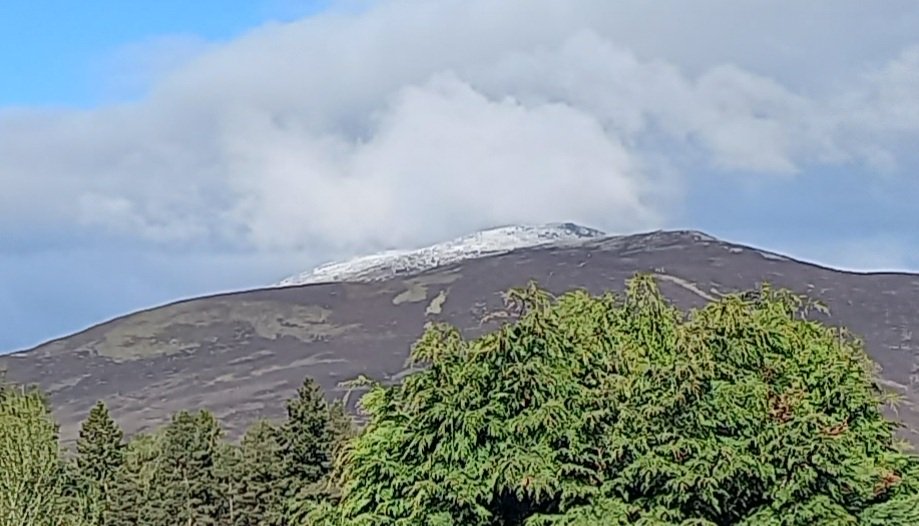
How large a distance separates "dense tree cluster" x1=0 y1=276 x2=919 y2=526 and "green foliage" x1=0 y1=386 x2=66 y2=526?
13393mm

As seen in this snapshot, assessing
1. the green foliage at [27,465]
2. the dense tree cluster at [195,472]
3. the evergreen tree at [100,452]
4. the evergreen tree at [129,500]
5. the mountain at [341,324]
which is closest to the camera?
the green foliage at [27,465]

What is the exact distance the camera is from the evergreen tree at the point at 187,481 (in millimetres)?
49500

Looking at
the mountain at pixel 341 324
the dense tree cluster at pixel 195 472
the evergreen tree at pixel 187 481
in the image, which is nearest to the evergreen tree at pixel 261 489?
the dense tree cluster at pixel 195 472

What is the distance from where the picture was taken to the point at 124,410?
143 metres

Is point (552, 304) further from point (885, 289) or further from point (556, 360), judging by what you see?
point (885, 289)

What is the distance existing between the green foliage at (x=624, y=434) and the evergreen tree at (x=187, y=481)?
3076cm

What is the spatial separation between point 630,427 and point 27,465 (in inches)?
766

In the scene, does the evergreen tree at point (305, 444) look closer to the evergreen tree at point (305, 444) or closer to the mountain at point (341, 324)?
the evergreen tree at point (305, 444)

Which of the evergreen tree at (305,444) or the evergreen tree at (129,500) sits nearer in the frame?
the evergreen tree at (305,444)

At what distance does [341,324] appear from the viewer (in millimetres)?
165125

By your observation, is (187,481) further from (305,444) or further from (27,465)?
(27,465)

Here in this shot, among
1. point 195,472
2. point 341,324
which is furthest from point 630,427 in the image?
point 341,324

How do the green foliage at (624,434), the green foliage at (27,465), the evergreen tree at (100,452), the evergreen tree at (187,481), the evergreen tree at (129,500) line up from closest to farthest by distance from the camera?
the green foliage at (624,434) < the green foliage at (27,465) < the evergreen tree at (129,500) < the evergreen tree at (187,481) < the evergreen tree at (100,452)

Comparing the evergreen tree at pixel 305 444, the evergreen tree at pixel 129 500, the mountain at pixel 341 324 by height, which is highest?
the mountain at pixel 341 324
